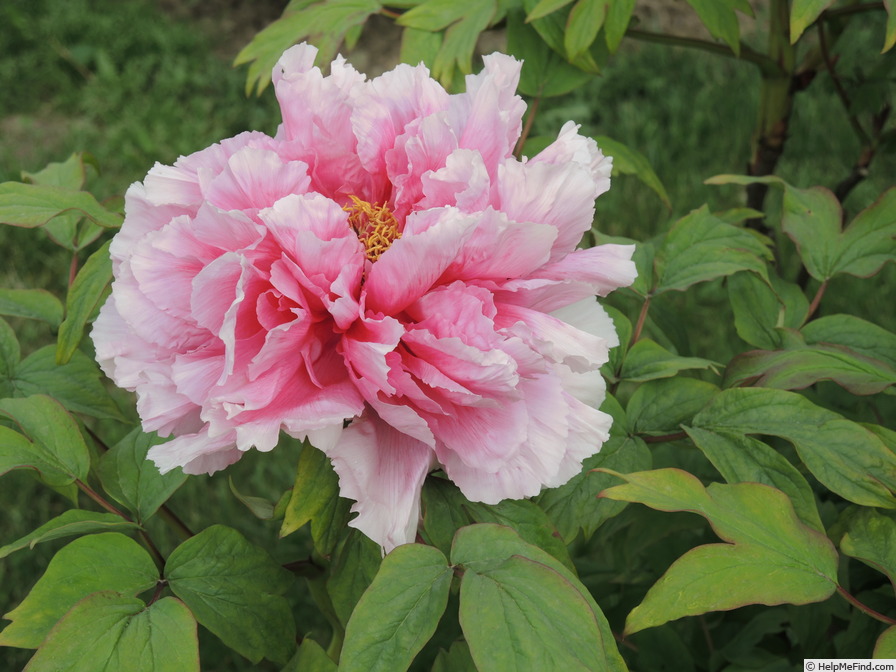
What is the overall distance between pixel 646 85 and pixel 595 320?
10.9ft

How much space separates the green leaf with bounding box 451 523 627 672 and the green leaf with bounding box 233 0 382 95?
0.93 m

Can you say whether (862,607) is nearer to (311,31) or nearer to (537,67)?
(537,67)

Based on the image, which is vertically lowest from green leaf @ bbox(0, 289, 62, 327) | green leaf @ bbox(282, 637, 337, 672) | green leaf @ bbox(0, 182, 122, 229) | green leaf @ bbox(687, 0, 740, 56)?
green leaf @ bbox(282, 637, 337, 672)

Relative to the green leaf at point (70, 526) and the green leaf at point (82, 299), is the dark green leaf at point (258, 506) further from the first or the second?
the green leaf at point (82, 299)

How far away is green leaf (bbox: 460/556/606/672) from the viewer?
0.81 metres

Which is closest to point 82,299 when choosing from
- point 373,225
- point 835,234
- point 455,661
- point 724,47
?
point 373,225

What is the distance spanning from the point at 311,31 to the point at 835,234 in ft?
2.90

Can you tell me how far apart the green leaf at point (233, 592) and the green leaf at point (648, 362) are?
0.50 m

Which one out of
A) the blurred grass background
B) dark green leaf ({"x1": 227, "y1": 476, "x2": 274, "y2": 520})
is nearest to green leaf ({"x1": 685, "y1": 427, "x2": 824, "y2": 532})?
dark green leaf ({"x1": 227, "y1": 476, "x2": 274, "y2": 520})

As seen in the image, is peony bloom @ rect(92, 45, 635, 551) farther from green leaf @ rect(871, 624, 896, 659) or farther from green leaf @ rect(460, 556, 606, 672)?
green leaf @ rect(871, 624, 896, 659)

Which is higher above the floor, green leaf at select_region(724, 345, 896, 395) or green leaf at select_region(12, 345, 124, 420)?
green leaf at select_region(724, 345, 896, 395)

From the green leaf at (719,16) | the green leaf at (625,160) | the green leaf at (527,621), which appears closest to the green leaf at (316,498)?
the green leaf at (527,621)

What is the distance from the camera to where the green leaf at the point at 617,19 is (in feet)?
4.67

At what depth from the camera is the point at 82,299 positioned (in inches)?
45.3
